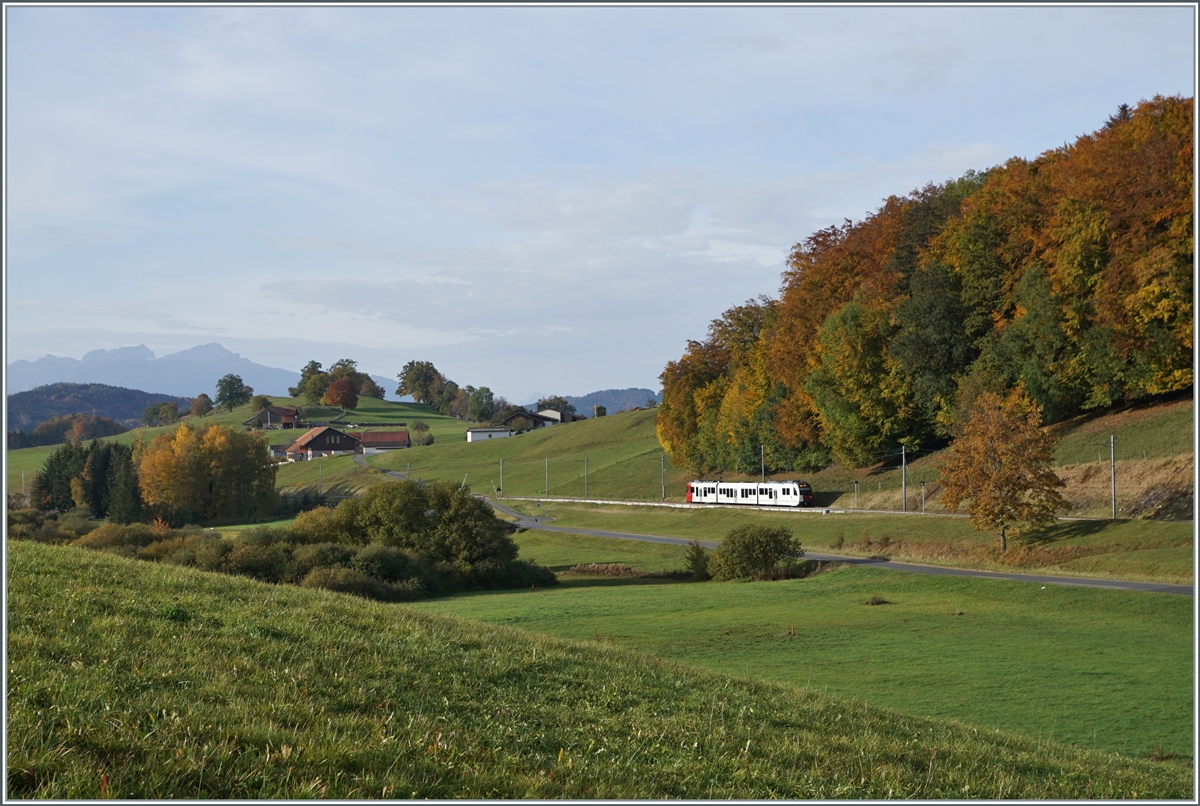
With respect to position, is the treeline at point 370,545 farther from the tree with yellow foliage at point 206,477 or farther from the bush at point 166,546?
the tree with yellow foliage at point 206,477

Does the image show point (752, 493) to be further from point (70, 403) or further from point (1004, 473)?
point (70, 403)

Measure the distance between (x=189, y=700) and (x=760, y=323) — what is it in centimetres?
8790

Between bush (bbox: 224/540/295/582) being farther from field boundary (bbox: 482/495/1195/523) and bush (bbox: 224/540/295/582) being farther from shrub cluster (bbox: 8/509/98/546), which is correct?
field boundary (bbox: 482/495/1195/523)

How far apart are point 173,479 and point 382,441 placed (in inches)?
2926

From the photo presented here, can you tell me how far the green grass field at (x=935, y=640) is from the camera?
57.2ft

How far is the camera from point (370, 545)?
43.6 metres

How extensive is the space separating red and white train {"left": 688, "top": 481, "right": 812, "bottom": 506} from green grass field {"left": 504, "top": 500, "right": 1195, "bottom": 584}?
1626mm

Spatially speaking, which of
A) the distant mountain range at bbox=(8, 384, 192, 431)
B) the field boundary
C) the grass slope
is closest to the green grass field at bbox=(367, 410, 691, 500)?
the field boundary

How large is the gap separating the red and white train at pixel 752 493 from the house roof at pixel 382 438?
9567 cm

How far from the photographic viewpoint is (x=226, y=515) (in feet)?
311

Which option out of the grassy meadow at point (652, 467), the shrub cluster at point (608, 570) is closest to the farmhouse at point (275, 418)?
the grassy meadow at point (652, 467)

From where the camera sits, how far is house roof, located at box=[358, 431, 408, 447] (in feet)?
537

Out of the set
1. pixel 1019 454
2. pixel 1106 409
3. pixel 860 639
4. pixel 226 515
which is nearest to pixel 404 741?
pixel 860 639

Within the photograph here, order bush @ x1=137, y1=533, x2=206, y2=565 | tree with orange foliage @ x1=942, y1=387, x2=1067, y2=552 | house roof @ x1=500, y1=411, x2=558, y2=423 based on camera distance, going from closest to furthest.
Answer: bush @ x1=137, y1=533, x2=206, y2=565, tree with orange foliage @ x1=942, y1=387, x2=1067, y2=552, house roof @ x1=500, y1=411, x2=558, y2=423
